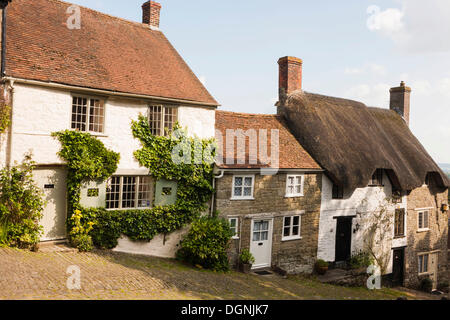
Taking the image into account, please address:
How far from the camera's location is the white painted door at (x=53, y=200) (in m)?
13.3

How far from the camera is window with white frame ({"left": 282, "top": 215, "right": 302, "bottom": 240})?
60.3 feet

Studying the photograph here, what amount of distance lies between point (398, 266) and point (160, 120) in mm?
17746

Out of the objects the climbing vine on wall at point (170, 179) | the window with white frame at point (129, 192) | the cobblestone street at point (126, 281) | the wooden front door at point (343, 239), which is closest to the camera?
the cobblestone street at point (126, 281)

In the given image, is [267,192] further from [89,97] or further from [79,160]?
[89,97]

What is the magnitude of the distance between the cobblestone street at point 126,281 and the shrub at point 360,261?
3.95 m

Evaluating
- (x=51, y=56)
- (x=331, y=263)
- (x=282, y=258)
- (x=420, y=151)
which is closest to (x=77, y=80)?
(x=51, y=56)

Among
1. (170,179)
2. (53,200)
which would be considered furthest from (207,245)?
(53,200)

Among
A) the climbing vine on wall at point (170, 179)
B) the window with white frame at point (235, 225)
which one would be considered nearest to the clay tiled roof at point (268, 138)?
the climbing vine on wall at point (170, 179)

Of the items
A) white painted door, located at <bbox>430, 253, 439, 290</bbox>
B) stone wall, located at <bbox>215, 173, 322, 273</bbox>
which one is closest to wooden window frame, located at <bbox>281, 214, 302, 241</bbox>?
stone wall, located at <bbox>215, 173, 322, 273</bbox>

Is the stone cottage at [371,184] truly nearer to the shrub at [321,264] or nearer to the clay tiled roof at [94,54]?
the shrub at [321,264]

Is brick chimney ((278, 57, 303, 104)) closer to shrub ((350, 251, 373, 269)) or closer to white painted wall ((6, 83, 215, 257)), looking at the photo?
white painted wall ((6, 83, 215, 257))

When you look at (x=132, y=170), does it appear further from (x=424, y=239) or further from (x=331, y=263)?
(x=424, y=239)

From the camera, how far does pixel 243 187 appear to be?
17000 millimetres

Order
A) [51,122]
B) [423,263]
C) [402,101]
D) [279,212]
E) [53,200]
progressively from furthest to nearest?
1. [402,101]
2. [423,263]
3. [279,212]
4. [53,200]
5. [51,122]
